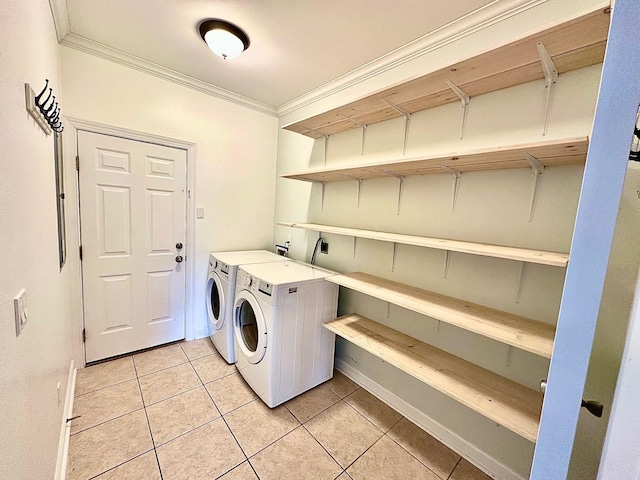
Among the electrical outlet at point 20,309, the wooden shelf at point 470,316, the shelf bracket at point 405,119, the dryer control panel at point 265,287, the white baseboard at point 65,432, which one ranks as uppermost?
the shelf bracket at point 405,119

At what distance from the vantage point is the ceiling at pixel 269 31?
152cm

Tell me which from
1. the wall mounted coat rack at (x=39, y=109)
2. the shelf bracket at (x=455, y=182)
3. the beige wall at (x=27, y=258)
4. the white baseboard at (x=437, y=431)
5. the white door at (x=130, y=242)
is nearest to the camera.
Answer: the beige wall at (x=27, y=258)

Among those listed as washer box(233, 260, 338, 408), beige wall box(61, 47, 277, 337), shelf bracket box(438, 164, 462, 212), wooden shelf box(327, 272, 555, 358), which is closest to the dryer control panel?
washer box(233, 260, 338, 408)

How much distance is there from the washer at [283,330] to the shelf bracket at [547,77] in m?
1.60

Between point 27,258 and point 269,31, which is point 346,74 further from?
point 27,258

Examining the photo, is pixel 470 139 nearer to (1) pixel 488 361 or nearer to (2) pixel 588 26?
(2) pixel 588 26

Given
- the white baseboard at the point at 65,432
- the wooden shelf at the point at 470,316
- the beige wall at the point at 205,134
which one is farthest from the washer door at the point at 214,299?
the wooden shelf at the point at 470,316

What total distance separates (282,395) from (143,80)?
2841mm

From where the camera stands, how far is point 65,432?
1524 millimetres

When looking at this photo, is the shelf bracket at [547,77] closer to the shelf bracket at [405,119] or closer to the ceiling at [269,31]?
the ceiling at [269,31]

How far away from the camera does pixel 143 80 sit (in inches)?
88.9

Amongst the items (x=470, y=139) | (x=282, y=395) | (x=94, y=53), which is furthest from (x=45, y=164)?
(x=470, y=139)

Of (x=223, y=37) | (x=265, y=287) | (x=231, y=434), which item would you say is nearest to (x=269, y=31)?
(x=223, y=37)

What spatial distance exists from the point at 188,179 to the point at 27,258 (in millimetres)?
1850
